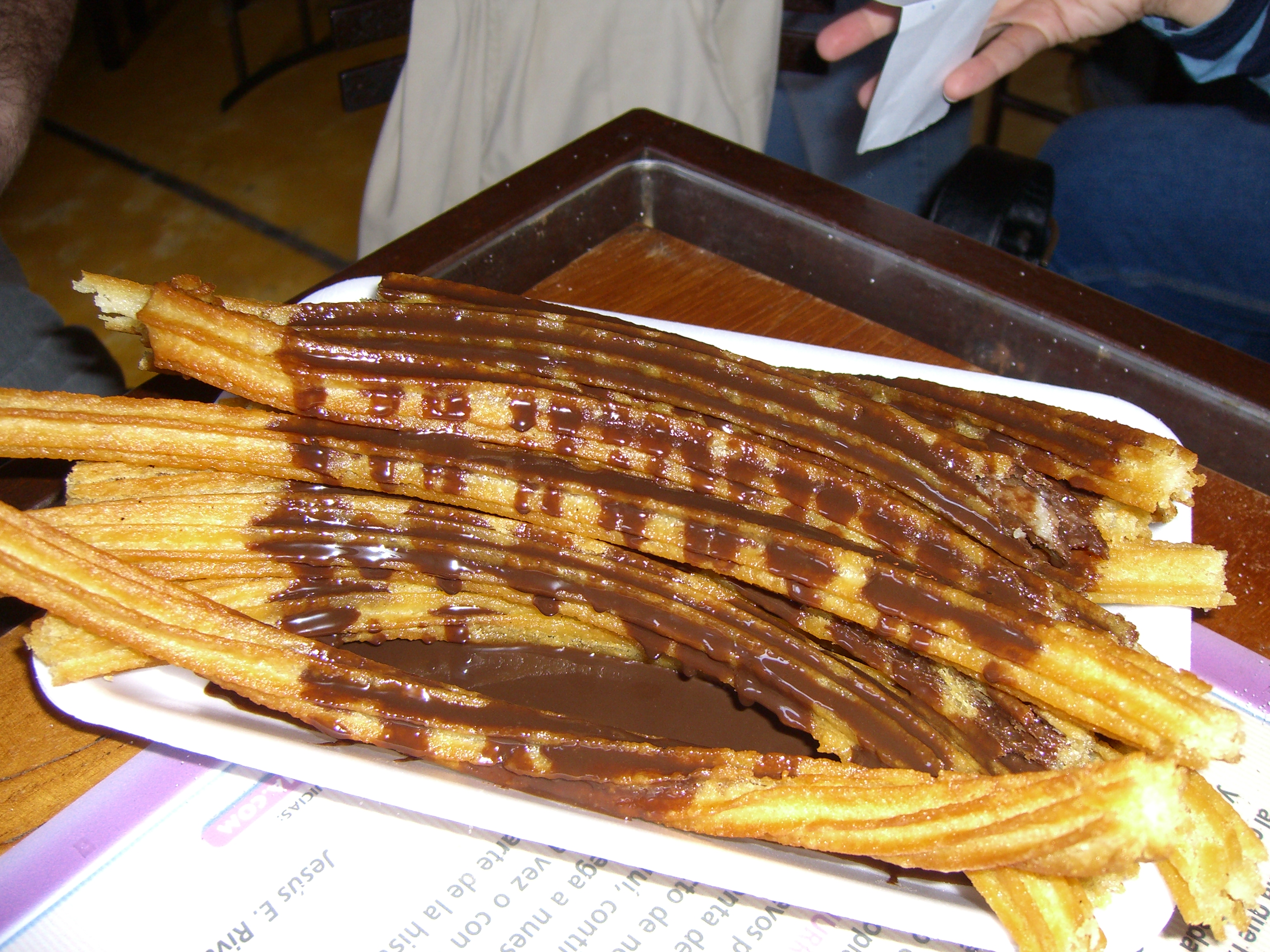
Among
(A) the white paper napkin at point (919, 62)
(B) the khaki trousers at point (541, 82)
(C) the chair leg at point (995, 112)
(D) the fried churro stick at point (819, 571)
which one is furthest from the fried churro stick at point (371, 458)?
(C) the chair leg at point (995, 112)

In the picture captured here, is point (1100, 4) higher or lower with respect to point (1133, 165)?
higher

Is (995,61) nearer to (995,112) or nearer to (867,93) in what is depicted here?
(867,93)

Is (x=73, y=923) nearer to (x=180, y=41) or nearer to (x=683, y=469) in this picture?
(x=683, y=469)

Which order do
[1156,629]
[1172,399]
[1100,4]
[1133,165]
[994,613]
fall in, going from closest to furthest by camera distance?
[994,613]
[1156,629]
[1172,399]
[1100,4]
[1133,165]

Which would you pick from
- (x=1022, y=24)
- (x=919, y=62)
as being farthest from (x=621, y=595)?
(x=1022, y=24)

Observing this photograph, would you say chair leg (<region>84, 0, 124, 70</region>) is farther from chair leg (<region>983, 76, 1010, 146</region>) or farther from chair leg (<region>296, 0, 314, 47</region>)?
chair leg (<region>983, 76, 1010, 146</region>)

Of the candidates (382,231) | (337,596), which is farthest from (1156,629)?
(382,231)

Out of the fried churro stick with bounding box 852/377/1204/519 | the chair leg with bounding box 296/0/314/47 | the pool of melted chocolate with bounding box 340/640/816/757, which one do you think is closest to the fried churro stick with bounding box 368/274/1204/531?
the fried churro stick with bounding box 852/377/1204/519
